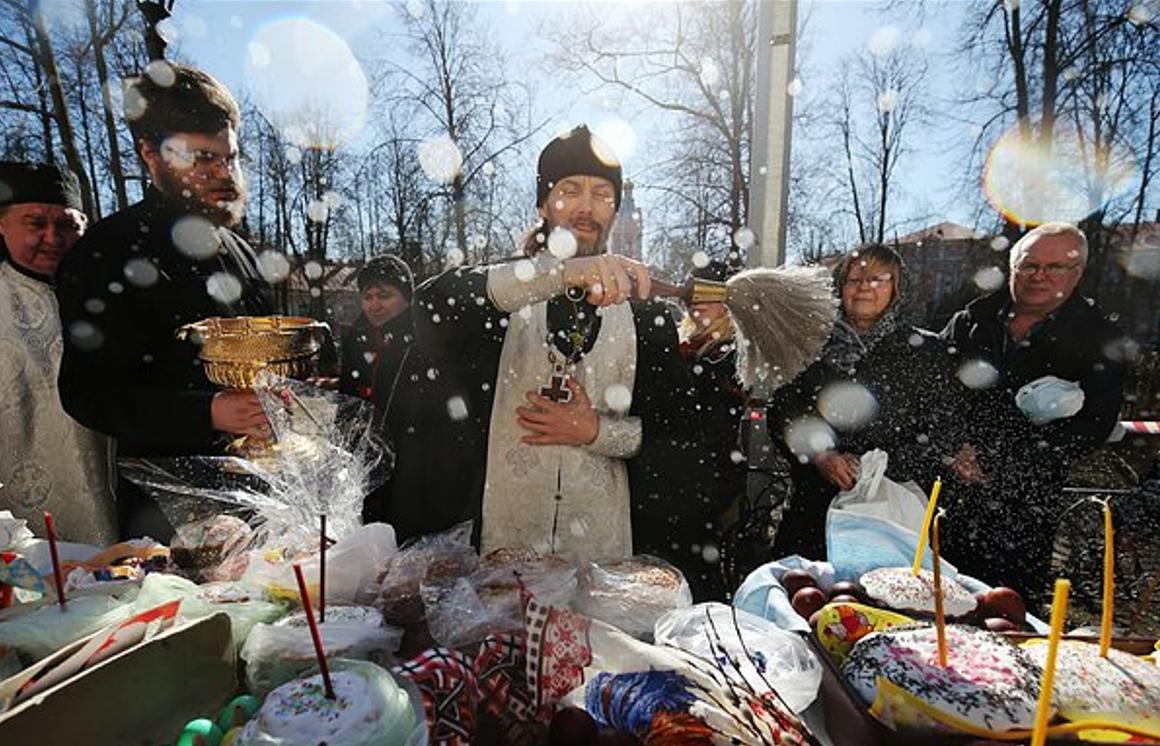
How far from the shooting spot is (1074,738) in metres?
0.74

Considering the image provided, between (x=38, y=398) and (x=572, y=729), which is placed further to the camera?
(x=38, y=398)

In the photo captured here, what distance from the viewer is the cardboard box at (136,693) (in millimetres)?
702

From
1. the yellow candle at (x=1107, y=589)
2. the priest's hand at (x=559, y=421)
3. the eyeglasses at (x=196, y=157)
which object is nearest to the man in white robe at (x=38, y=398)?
the eyeglasses at (x=196, y=157)

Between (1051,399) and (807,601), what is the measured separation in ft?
5.68

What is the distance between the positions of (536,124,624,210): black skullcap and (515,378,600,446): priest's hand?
2.12 feet

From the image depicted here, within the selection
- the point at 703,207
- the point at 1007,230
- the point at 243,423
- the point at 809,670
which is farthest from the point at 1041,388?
the point at 703,207

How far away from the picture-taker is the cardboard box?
0.70 metres

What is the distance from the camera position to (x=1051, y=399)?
2.31 metres

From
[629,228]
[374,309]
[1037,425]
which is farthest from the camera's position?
[629,228]

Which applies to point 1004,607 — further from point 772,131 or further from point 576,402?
point 772,131

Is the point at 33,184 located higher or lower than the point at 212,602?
higher

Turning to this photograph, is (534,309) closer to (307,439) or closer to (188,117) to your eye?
(307,439)

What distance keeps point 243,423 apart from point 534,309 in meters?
0.85

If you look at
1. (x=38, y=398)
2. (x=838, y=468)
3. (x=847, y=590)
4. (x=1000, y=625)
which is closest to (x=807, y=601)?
(x=847, y=590)
